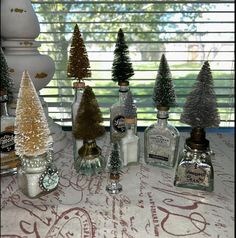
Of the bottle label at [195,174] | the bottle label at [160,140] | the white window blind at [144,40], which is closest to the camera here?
the bottle label at [195,174]

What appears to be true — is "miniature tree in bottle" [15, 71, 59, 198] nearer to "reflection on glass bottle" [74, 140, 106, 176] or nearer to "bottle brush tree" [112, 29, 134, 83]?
"reflection on glass bottle" [74, 140, 106, 176]

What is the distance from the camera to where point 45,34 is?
1062 mm

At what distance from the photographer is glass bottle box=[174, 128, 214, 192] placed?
58 cm

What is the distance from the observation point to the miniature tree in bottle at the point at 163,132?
667mm

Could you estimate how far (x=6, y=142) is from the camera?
642mm

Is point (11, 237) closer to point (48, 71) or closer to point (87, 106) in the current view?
point (87, 106)

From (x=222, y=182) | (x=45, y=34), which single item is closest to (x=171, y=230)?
(x=222, y=182)

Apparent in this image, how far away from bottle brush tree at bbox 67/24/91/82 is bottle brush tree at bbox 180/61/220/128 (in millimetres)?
304

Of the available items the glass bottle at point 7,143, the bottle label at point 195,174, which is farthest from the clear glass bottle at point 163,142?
the glass bottle at point 7,143

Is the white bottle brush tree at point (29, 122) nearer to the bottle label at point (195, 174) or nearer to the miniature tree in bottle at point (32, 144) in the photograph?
the miniature tree in bottle at point (32, 144)

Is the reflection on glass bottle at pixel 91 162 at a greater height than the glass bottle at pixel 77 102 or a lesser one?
lesser

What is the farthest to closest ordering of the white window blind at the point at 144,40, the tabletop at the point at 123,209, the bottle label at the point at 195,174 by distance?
the white window blind at the point at 144,40, the bottle label at the point at 195,174, the tabletop at the point at 123,209

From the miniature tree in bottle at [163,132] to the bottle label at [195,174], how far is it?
0.37 ft

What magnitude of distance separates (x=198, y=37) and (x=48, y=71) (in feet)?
2.15
